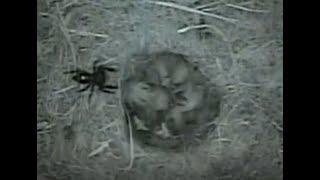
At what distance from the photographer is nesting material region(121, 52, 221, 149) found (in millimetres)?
2006

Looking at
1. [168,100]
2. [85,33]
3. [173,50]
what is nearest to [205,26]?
[173,50]

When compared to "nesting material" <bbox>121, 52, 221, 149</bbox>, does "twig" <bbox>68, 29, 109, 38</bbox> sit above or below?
above

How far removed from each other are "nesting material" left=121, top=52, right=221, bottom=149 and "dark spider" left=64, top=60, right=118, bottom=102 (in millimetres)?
49

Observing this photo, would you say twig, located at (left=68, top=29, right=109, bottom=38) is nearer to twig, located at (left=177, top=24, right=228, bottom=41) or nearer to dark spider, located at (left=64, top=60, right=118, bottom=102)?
dark spider, located at (left=64, top=60, right=118, bottom=102)

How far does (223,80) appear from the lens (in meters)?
2.01

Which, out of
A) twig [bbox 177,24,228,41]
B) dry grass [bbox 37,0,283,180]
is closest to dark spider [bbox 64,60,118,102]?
dry grass [bbox 37,0,283,180]

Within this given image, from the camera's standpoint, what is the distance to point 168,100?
201 cm

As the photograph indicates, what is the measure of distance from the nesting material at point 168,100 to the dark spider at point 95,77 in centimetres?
5

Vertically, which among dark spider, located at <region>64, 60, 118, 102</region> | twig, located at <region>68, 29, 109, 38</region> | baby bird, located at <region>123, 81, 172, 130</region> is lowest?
baby bird, located at <region>123, 81, 172, 130</region>

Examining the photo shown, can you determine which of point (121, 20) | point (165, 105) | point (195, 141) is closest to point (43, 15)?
point (121, 20)

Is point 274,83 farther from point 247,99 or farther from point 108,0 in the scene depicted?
point 108,0

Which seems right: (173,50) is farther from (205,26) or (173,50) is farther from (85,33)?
(85,33)

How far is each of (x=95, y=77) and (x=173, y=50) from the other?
222 mm

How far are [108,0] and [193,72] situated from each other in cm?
30
